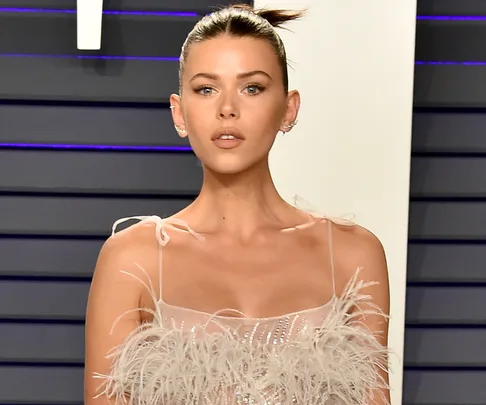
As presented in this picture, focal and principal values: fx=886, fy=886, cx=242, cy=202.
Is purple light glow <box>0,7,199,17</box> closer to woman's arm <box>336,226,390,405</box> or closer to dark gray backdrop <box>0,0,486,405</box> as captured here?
dark gray backdrop <box>0,0,486,405</box>

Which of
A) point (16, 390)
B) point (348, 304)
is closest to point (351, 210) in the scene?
point (348, 304)

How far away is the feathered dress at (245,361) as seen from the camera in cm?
156

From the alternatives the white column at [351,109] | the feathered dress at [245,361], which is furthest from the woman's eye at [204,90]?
the white column at [351,109]

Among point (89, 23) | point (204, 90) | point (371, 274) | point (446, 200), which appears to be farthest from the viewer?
point (446, 200)

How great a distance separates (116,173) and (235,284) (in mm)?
1173

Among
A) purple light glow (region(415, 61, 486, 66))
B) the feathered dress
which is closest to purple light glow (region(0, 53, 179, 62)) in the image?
purple light glow (region(415, 61, 486, 66))

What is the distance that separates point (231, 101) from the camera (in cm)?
163

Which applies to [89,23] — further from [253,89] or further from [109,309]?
[109,309]

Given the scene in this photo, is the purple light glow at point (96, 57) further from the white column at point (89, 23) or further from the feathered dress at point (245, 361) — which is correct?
the feathered dress at point (245, 361)

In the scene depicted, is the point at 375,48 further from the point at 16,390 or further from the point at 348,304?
the point at 16,390

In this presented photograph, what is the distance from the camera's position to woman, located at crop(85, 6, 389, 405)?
1.58 metres

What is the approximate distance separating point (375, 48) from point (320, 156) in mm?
336

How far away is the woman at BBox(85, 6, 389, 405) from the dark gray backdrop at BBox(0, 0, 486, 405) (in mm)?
1032

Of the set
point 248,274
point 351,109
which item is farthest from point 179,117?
point 351,109
